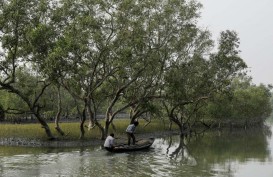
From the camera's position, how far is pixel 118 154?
30.4 metres

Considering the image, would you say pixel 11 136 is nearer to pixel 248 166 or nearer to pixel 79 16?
pixel 79 16

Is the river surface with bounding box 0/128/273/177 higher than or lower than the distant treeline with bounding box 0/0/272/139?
lower

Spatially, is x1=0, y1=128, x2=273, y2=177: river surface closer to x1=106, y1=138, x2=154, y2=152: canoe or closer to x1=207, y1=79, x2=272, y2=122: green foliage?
x1=106, y1=138, x2=154, y2=152: canoe

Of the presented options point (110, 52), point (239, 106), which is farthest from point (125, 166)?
point (239, 106)

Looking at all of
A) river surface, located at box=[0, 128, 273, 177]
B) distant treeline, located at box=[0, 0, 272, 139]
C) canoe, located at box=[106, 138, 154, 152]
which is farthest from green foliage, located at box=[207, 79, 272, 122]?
river surface, located at box=[0, 128, 273, 177]

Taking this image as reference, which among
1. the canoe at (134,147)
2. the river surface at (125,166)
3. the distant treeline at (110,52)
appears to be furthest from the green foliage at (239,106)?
the river surface at (125,166)

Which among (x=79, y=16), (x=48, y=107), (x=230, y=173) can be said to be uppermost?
(x=79, y=16)

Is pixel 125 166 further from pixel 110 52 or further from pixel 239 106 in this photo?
pixel 239 106

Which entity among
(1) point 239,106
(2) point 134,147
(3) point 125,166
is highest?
(1) point 239,106

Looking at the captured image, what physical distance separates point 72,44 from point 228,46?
71.8 ft

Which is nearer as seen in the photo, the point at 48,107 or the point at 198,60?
the point at 198,60

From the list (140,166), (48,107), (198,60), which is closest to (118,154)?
(140,166)

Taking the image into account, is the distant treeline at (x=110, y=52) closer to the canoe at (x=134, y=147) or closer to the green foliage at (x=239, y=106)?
the canoe at (x=134, y=147)

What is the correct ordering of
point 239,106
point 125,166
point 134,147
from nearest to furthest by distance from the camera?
point 125,166 → point 134,147 → point 239,106
